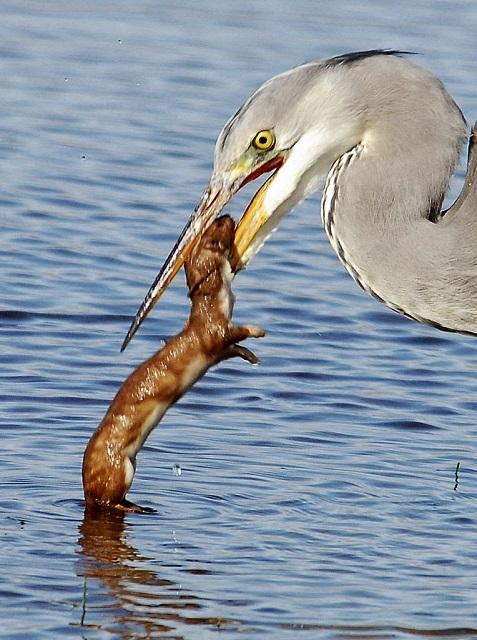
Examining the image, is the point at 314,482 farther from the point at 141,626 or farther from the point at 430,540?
the point at 141,626

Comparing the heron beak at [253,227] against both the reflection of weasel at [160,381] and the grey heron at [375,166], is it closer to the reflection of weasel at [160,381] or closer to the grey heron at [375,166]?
the grey heron at [375,166]

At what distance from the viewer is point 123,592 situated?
6.27m

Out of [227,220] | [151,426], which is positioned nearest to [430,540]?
[151,426]

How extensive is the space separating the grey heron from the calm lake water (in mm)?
1105

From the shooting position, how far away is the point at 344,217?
598 centimetres

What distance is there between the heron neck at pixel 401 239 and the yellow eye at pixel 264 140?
0.25 metres

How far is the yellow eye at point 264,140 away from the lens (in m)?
5.99

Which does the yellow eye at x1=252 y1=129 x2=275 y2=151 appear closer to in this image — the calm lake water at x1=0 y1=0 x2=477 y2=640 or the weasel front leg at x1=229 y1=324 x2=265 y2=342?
the weasel front leg at x1=229 y1=324 x2=265 y2=342

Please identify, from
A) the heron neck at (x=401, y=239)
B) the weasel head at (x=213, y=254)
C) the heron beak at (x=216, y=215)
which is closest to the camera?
the heron neck at (x=401, y=239)

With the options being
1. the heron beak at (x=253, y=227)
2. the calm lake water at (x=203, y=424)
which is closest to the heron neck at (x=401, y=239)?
the heron beak at (x=253, y=227)

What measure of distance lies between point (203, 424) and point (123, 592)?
1834 millimetres

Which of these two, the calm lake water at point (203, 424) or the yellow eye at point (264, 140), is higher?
the yellow eye at point (264, 140)

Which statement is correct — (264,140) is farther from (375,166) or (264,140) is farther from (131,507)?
(131,507)

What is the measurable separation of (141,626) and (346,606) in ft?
2.44
